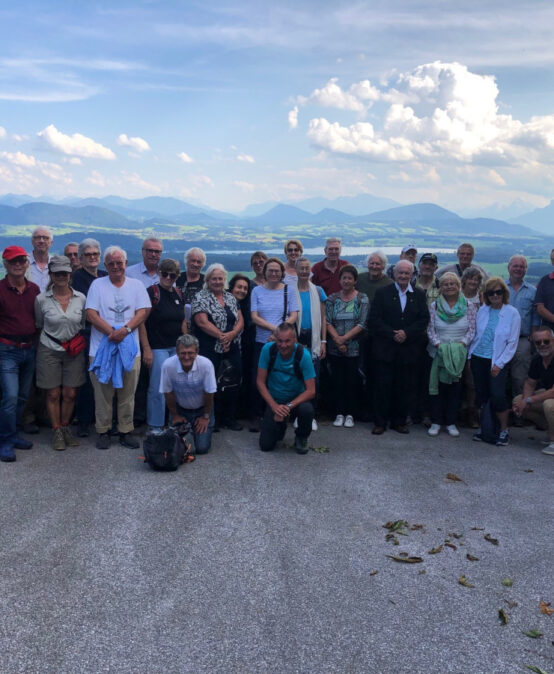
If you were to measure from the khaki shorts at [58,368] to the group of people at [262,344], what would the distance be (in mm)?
14

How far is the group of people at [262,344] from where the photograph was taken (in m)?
7.00

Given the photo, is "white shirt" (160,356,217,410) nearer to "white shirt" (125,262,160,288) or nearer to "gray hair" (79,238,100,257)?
"white shirt" (125,262,160,288)

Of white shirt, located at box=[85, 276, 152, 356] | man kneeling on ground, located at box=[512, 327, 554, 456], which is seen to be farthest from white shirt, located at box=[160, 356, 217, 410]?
man kneeling on ground, located at box=[512, 327, 554, 456]

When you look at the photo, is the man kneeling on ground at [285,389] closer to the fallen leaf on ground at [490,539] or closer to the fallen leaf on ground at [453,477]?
the fallen leaf on ground at [453,477]

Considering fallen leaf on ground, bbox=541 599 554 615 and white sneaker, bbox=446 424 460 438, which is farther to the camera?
white sneaker, bbox=446 424 460 438

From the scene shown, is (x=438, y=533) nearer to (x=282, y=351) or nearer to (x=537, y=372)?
(x=282, y=351)

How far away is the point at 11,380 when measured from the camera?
22.3 ft

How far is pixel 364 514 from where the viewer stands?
18.5 ft

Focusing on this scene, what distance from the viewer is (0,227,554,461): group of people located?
7.00 meters

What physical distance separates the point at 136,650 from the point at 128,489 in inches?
104

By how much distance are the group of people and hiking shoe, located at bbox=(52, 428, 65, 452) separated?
0.6 inches

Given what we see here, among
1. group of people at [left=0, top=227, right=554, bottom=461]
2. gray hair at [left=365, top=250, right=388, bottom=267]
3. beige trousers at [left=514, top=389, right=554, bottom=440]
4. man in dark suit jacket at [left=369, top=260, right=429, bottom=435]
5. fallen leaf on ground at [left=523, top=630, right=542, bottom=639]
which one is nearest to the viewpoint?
fallen leaf on ground at [left=523, top=630, right=542, bottom=639]

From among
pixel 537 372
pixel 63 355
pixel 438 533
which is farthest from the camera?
pixel 537 372

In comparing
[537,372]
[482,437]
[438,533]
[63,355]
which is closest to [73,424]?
[63,355]
